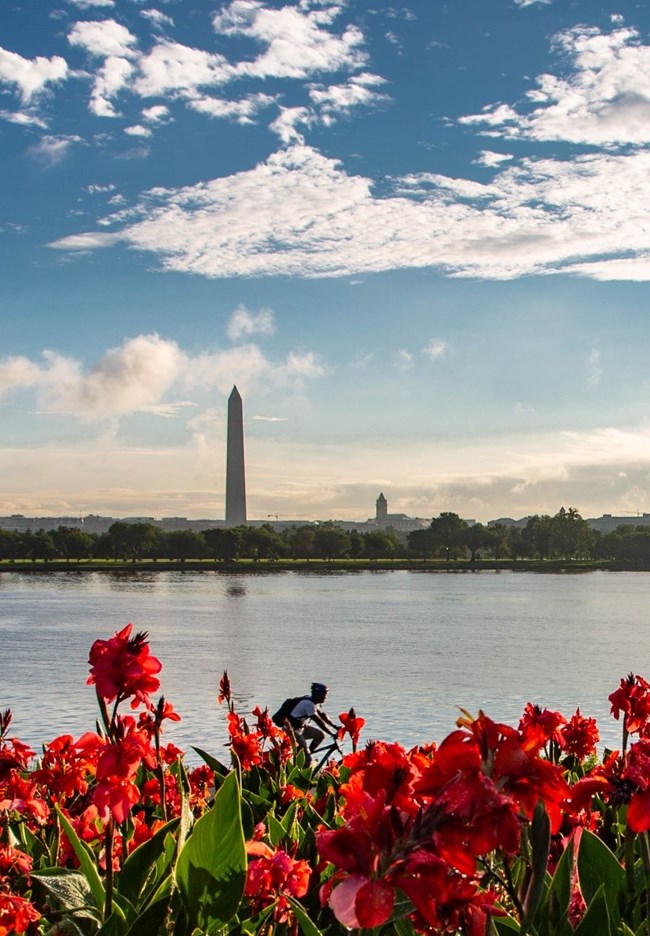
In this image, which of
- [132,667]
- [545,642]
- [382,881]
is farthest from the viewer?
[545,642]

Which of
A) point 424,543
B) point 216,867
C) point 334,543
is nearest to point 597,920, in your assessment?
point 216,867

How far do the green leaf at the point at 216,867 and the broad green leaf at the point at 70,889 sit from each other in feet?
1.00

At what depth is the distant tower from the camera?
97500 millimetres

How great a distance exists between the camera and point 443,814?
3.95 feet

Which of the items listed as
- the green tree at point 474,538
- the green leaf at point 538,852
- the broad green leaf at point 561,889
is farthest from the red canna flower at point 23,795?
the green tree at point 474,538

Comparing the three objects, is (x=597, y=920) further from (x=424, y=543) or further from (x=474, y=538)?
(x=474, y=538)

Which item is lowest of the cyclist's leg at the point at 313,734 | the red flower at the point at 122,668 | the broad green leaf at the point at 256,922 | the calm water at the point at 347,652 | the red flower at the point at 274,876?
the calm water at the point at 347,652

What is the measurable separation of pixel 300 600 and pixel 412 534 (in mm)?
63806

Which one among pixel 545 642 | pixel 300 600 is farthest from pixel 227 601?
pixel 545 642

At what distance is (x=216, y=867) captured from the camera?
85.5 inches

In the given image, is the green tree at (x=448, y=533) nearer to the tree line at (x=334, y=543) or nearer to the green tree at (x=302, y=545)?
the tree line at (x=334, y=543)

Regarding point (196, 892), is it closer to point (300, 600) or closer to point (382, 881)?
point (382, 881)

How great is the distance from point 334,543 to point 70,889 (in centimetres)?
10905

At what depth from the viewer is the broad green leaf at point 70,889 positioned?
2.38 metres
